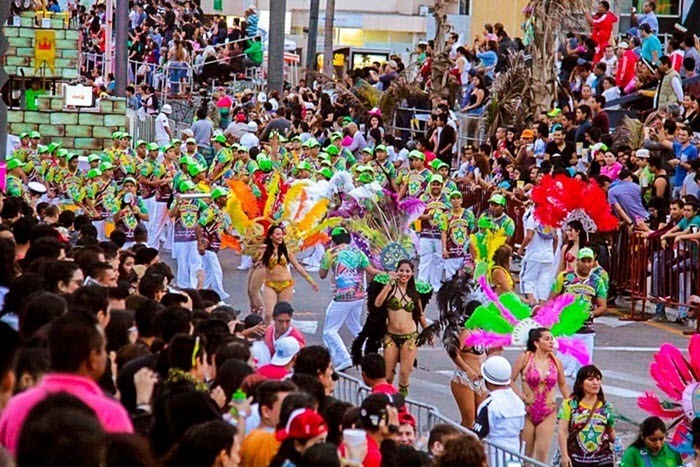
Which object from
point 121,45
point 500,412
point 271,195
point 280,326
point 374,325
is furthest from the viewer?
point 121,45

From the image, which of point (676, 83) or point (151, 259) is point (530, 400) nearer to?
point (151, 259)

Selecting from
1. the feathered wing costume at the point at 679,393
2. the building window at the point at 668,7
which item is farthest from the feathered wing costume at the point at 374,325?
the building window at the point at 668,7

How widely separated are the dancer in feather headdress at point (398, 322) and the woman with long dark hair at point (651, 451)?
3841mm

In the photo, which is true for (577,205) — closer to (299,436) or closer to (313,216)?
(313,216)

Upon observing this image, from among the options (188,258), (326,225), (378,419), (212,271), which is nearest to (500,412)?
(378,419)

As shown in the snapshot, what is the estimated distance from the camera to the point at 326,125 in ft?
111

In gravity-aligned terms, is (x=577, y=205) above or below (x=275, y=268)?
above

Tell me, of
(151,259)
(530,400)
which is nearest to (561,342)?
(530,400)

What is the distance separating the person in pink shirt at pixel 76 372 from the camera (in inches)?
Answer: 250

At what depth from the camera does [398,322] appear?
1460 cm

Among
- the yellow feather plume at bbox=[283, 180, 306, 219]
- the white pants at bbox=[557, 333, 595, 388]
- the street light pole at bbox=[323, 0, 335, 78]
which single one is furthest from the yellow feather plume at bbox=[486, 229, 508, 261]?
the street light pole at bbox=[323, 0, 335, 78]

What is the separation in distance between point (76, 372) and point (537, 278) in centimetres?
1441

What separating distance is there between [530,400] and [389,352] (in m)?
2.43

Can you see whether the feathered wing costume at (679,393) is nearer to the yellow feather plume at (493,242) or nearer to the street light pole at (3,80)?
the yellow feather plume at (493,242)
